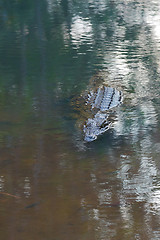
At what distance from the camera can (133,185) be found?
11.0 feet

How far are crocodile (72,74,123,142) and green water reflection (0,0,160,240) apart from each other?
91 millimetres

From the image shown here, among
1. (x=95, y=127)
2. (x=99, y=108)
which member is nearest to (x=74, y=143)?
(x=95, y=127)

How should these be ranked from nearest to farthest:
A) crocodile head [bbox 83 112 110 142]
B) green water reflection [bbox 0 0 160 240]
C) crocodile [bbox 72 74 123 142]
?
green water reflection [bbox 0 0 160 240] < crocodile head [bbox 83 112 110 142] < crocodile [bbox 72 74 123 142]

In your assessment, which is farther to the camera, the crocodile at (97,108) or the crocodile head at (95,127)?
the crocodile at (97,108)

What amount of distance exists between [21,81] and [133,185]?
2.99 meters

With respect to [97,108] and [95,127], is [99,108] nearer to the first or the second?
[97,108]

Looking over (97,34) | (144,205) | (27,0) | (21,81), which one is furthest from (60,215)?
(27,0)

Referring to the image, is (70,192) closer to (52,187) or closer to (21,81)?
(52,187)

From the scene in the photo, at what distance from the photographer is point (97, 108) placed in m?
4.94

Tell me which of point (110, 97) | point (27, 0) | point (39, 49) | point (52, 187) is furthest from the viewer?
point (27, 0)

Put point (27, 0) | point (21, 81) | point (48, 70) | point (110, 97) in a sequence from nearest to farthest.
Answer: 1. point (110, 97)
2. point (21, 81)
3. point (48, 70)
4. point (27, 0)

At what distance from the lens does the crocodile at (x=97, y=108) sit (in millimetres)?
4215

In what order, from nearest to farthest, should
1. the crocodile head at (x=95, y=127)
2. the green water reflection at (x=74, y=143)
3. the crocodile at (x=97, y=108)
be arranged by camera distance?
the green water reflection at (x=74, y=143) < the crocodile head at (x=95, y=127) < the crocodile at (x=97, y=108)

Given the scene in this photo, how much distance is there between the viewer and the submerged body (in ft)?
13.7
